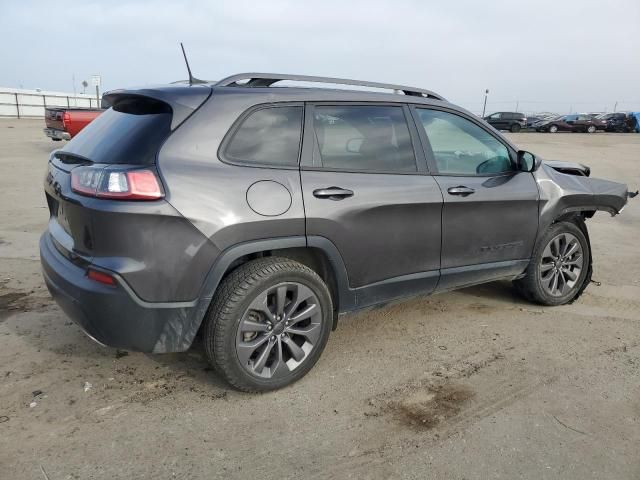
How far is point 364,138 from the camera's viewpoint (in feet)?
10.9

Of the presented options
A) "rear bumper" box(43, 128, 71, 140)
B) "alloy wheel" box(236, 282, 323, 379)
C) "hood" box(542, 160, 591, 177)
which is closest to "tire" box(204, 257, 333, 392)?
"alloy wheel" box(236, 282, 323, 379)

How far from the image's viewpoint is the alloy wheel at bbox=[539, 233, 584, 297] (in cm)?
432

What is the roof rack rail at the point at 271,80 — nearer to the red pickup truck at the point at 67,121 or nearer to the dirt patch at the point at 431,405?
the dirt patch at the point at 431,405

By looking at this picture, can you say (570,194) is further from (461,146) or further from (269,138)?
(269,138)

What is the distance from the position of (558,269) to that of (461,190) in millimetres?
1408

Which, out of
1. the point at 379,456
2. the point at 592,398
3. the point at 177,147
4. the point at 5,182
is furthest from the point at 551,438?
the point at 5,182

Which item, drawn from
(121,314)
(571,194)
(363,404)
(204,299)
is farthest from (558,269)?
(121,314)

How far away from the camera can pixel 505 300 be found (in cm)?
463

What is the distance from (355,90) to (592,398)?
233 cm

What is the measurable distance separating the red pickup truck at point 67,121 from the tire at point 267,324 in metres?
13.3

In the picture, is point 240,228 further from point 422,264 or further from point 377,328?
point 377,328

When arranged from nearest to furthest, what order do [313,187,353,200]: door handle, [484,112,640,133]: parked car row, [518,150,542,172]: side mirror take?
[313,187,353,200]: door handle, [518,150,542,172]: side mirror, [484,112,640,133]: parked car row

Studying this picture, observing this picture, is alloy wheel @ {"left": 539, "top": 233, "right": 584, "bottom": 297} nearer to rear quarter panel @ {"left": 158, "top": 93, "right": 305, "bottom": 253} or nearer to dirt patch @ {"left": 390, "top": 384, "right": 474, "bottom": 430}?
dirt patch @ {"left": 390, "top": 384, "right": 474, "bottom": 430}

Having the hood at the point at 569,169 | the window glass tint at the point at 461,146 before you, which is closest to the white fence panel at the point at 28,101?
the hood at the point at 569,169
